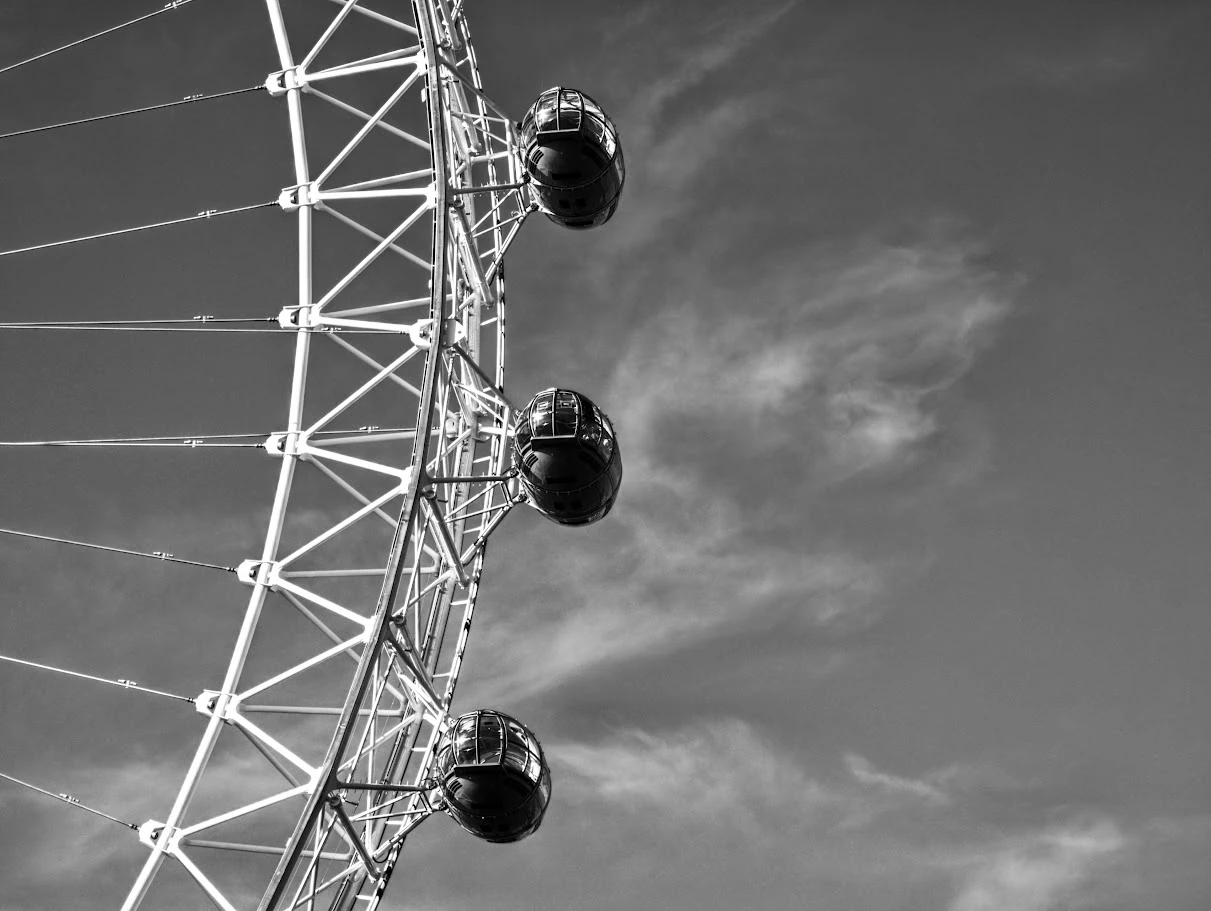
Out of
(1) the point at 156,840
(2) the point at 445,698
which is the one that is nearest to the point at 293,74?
(2) the point at 445,698

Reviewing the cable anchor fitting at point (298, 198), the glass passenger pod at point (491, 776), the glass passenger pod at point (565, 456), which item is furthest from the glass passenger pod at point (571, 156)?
the glass passenger pod at point (491, 776)

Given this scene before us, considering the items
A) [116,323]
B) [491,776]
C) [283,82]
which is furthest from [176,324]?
[491,776]

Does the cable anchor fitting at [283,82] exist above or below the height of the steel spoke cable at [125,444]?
above

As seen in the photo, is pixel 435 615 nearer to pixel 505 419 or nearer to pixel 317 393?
pixel 505 419

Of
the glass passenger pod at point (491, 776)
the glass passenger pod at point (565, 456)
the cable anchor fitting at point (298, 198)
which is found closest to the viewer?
the glass passenger pod at point (491, 776)

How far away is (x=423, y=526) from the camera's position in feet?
68.2

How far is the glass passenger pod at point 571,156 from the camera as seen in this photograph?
2084cm

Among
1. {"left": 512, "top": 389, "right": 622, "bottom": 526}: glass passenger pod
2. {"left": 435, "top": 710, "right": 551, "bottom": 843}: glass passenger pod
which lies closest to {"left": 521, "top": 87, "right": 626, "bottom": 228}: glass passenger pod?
{"left": 512, "top": 389, "right": 622, "bottom": 526}: glass passenger pod

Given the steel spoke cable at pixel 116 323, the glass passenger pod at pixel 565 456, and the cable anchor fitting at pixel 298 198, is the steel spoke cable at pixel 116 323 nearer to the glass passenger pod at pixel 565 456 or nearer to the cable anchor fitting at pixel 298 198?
the cable anchor fitting at pixel 298 198

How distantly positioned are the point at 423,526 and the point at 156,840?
20.1ft

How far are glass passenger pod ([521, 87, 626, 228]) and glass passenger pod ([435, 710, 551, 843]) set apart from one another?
293 inches

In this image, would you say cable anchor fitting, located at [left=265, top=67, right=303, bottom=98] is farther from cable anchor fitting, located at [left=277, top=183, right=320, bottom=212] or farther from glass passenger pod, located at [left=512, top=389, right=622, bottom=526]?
glass passenger pod, located at [left=512, top=389, right=622, bottom=526]

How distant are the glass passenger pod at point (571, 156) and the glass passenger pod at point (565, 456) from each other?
9.95 ft

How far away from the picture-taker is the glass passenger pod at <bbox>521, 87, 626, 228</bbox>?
68.4 feet
